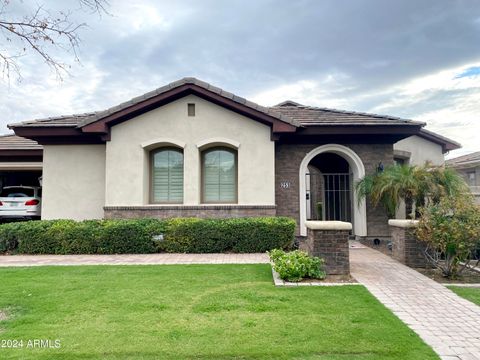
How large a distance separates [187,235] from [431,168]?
798cm

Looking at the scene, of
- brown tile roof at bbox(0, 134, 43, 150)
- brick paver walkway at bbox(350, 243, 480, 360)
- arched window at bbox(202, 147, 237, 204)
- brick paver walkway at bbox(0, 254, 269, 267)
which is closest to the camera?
brick paver walkway at bbox(350, 243, 480, 360)

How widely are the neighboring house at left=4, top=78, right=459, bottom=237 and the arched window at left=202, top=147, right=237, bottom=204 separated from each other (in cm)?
4

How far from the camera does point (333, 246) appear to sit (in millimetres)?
6734

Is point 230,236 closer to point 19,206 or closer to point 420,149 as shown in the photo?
point 19,206

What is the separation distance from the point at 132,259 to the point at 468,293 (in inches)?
300

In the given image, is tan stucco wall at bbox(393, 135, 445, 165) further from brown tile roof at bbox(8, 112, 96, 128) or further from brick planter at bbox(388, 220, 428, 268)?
brown tile roof at bbox(8, 112, 96, 128)

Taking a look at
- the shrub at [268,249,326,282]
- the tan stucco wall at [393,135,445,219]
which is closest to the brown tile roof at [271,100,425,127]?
the tan stucco wall at [393,135,445,219]

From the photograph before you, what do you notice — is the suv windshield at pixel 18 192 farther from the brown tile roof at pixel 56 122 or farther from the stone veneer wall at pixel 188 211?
the stone veneer wall at pixel 188 211

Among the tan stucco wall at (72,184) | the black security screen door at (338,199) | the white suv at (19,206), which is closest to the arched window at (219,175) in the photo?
the tan stucco wall at (72,184)

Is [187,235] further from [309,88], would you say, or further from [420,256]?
[309,88]

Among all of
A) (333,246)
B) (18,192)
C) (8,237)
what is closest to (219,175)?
(333,246)

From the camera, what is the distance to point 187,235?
950 centimetres

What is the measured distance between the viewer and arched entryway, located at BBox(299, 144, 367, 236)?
38.2 feet

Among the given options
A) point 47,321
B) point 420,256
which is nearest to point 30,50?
point 47,321
